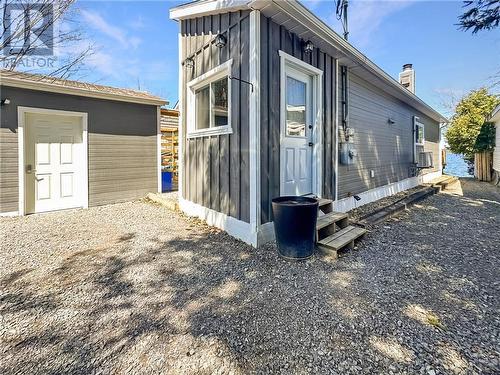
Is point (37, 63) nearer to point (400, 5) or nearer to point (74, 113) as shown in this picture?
point (74, 113)

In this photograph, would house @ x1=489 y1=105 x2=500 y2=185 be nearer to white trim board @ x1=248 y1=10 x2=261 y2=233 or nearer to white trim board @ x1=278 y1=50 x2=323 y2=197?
white trim board @ x1=278 y1=50 x2=323 y2=197

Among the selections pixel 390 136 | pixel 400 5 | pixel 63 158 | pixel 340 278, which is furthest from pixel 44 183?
pixel 400 5

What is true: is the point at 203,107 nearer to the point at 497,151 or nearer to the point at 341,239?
the point at 341,239

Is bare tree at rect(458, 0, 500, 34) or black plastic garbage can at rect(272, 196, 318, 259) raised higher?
bare tree at rect(458, 0, 500, 34)

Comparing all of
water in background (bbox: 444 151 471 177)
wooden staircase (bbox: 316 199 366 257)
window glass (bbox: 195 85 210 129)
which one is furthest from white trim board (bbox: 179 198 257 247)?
water in background (bbox: 444 151 471 177)

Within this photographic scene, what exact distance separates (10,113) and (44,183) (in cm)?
145

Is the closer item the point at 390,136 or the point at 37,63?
the point at 37,63

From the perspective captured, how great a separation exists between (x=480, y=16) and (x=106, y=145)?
28.1ft

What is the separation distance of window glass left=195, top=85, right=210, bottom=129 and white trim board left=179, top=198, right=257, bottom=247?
1460mm

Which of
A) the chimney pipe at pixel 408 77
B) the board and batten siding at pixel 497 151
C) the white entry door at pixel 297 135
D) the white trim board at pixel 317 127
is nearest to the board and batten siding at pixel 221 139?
the white entry door at pixel 297 135

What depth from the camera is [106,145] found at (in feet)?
20.7

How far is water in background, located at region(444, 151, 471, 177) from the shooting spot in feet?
51.9

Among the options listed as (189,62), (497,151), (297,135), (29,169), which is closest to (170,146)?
(29,169)

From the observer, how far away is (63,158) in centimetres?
589
